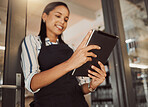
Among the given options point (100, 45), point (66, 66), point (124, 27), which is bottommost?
point (66, 66)

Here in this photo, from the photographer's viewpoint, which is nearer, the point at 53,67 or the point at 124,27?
the point at 53,67

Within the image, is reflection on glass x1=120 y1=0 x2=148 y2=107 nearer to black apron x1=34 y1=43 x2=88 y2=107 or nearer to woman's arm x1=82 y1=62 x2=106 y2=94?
woman's arm x1=82 y1=62 x2=106 y2=94

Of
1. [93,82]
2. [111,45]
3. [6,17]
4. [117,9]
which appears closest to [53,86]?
[93,82]

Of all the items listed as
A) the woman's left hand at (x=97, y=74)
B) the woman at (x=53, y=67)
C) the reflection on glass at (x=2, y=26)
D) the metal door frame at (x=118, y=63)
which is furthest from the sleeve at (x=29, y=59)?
the metal door frame at (x=118, y=63)

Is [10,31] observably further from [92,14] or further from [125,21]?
[125,21]

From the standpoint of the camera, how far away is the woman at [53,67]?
795 millimetres

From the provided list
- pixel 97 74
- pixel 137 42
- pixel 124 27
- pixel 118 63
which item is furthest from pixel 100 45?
pixel 137 42

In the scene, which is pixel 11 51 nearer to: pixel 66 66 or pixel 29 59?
pixel 29 59

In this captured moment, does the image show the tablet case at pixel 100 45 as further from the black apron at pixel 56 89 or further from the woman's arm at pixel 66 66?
the black apron at pixel 56 89

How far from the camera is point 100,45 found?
851mm

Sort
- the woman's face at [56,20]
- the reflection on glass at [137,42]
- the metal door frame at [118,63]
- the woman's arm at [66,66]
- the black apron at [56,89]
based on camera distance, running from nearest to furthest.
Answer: the woman's arm at [66,66]
the black apron at [56,89]
the woman's face at [56,20]
the metal door frame at [118,63]
the reflection on glass at [137,42]

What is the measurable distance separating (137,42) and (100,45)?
4.39 feet

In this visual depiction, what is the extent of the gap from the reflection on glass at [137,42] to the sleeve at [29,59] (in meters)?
1.10

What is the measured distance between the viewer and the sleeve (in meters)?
0.85
